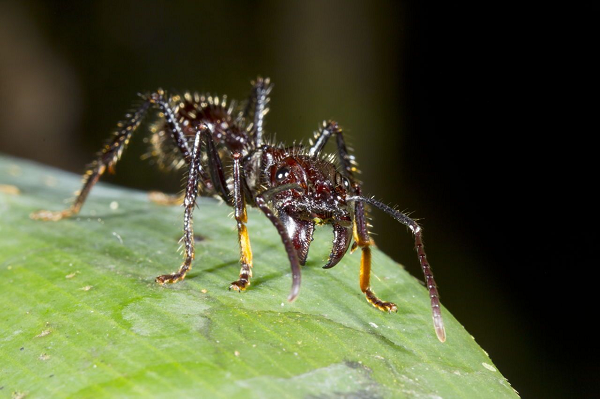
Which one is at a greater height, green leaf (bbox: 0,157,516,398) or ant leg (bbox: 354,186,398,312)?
ant leg (bbox: 354,186,398,312)

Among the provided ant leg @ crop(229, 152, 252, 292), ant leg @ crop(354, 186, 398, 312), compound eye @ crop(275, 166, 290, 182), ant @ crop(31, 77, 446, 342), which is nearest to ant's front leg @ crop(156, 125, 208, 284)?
ant @ crop(31, 77, 446, 342)

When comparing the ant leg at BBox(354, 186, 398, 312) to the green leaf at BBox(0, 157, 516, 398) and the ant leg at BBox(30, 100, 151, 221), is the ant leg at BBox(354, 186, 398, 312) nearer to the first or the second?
the green leaf at BBox(0, 157, 516, 398)

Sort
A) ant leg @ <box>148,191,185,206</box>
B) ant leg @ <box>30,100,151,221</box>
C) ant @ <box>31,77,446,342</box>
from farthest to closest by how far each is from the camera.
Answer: ant leg @ <box>148,191,185,206</box>
ant leg @ <box>30,100,151,221</box>
ant @ <box>31,77,446,342</box>

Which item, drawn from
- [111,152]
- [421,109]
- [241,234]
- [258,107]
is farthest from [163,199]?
[421,109]

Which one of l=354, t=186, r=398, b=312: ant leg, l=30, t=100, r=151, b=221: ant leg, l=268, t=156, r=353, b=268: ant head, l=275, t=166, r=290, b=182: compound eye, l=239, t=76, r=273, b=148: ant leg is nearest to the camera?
l=354, t=186, r=398, b=312: ant leg

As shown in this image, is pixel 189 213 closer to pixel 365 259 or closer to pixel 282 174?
pixel 282 174
